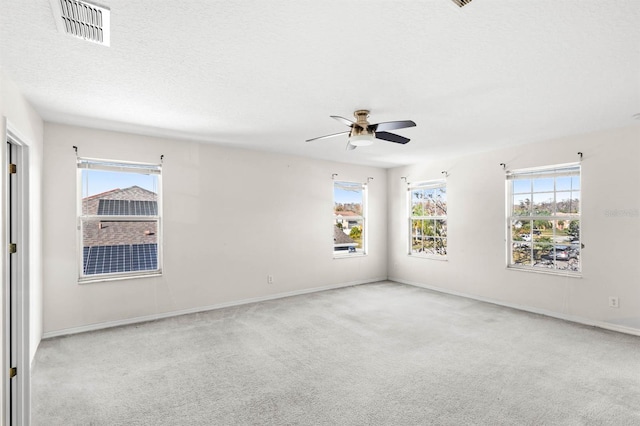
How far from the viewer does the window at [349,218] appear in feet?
21.2

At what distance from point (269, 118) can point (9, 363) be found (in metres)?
2.95

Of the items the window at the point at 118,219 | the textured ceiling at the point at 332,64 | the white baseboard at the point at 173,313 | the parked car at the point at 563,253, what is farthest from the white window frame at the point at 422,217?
the window at the point at 118,219

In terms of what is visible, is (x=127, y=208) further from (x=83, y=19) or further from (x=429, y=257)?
(x=429, y=257)

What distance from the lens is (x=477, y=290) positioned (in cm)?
545

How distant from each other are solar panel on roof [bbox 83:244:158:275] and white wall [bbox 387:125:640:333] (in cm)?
464

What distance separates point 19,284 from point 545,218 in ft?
19.6

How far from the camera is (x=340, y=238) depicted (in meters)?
6.52

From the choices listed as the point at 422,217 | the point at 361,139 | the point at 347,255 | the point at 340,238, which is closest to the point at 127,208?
the point at 361,139

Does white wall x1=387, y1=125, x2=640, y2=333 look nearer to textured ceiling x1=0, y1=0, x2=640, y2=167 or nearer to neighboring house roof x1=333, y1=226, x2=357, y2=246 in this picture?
textured ceiling x1=0, y1=0, x2=640, y2=167

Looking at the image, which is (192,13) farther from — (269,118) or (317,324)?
(317,324)

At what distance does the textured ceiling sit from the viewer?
5.86 feet

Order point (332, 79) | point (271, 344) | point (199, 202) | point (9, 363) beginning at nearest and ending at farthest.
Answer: point (9, 363) < point (332, 79) < point (271, 344) < point (199, 202)

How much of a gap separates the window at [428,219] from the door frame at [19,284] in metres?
5.74

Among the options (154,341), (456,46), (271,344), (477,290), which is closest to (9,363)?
(154,341)
